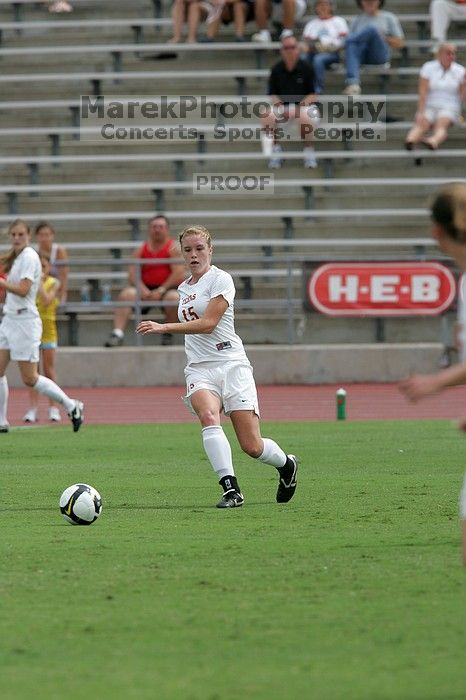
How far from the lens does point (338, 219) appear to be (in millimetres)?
25812

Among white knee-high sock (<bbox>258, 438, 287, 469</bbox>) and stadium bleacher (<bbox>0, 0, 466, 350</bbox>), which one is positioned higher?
stadium bleacher (<bbox>0, 0, 466, 350</bbox>)

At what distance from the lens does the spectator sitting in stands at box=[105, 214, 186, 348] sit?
22250 mm

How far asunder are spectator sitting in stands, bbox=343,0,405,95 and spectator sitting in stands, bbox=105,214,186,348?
6476 mm

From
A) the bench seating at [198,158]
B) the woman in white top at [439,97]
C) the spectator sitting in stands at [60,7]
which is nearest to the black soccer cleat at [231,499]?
the woman in white top at [439,97]

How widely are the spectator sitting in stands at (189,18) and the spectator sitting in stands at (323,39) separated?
8.32 feet

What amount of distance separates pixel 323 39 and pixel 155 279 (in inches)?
295

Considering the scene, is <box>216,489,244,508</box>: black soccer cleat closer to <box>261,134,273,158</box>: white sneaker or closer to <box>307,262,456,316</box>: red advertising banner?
<box>307,262,456,316</box>: red advertising banner

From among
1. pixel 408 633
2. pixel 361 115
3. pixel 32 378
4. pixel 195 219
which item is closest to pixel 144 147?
pixel 195 219

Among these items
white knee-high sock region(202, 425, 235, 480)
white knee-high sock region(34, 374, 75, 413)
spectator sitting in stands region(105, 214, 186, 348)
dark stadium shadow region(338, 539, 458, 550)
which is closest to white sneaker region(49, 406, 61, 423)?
white knee-high sock region(34, 374, 75, 413)

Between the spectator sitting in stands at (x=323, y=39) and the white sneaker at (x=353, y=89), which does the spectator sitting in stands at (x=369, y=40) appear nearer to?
the white sneaker at (x=353, y=89)

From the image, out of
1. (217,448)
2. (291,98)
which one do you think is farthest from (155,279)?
(217,448)

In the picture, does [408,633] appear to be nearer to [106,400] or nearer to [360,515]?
[360,515]

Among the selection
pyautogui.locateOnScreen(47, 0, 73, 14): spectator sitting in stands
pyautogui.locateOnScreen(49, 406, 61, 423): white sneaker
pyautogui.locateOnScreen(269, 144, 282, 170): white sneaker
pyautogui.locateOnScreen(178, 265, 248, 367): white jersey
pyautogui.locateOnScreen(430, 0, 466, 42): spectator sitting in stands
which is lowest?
pyautogui.locateOnScreen(49, 406, 61, 423): white sneaker

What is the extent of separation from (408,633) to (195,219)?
2058 cm
